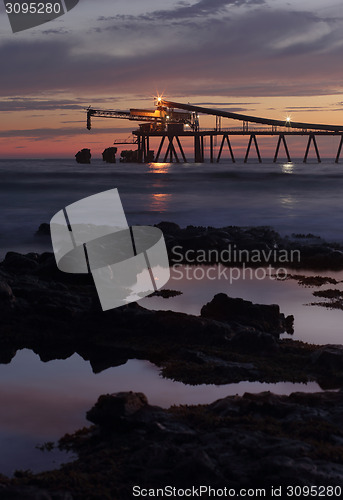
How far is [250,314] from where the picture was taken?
1074cm

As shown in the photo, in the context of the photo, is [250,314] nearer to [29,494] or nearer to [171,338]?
[171,338]

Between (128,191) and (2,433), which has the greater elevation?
(2,433)

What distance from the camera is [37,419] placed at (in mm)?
6922

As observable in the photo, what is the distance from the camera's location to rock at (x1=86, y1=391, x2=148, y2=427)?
21.6 feet

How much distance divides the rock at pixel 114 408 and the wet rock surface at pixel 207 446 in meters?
0.01

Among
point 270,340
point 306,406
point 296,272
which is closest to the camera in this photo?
point 306,406

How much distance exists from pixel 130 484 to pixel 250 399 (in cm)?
199

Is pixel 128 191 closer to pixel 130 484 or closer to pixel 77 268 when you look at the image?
pixel 77 268

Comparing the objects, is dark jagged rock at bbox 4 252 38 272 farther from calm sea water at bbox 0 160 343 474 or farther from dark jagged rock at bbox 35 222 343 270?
dark jagged rock at bbox 35 222 343 270

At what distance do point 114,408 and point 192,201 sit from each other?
38.6m

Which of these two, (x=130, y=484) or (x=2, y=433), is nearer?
(x=130, y=484)

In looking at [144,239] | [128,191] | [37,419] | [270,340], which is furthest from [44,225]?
[128,191]

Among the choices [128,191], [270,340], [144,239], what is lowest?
[128,191]

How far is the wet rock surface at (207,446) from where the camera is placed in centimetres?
548
